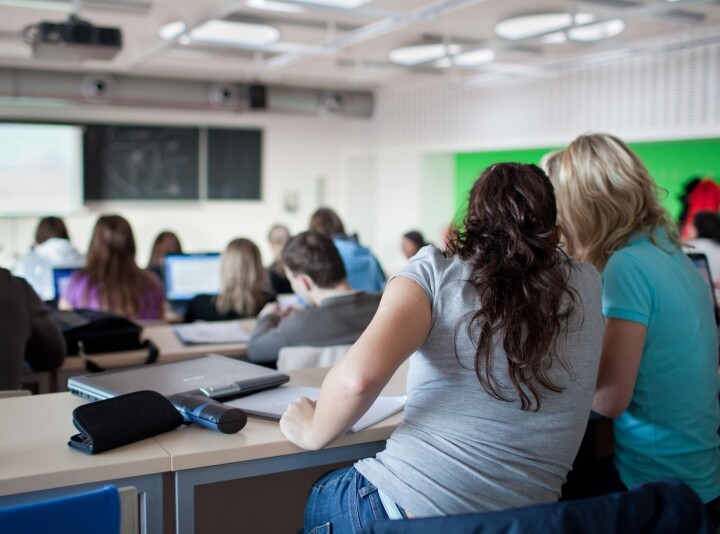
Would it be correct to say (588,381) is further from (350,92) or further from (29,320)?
(350,92)

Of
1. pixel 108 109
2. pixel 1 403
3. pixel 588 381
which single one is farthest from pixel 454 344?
pixel 108 109

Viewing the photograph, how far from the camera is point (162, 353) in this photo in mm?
3324

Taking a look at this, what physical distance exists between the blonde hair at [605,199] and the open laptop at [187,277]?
142 inches

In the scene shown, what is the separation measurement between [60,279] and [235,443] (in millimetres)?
3313

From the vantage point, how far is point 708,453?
1.97 metres

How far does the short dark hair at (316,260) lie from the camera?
3.04m

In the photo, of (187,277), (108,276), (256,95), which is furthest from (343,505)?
(256,95)

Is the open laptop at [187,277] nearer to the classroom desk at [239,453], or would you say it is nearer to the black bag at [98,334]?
the black bag at [98,334]

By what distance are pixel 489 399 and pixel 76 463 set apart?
800mm

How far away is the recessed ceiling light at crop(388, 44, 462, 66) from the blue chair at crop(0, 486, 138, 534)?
528cm

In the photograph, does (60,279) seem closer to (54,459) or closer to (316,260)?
(316,260)

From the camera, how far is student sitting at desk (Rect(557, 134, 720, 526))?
1.90 meters

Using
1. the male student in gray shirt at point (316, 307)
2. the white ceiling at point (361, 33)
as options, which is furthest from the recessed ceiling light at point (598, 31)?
the male student in gray shirt at point (316, 307)

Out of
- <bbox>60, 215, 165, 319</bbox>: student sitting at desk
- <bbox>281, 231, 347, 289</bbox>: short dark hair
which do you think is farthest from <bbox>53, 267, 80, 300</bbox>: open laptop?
<bbox>281, 231, 347, 289</bbox>: short dark hair
